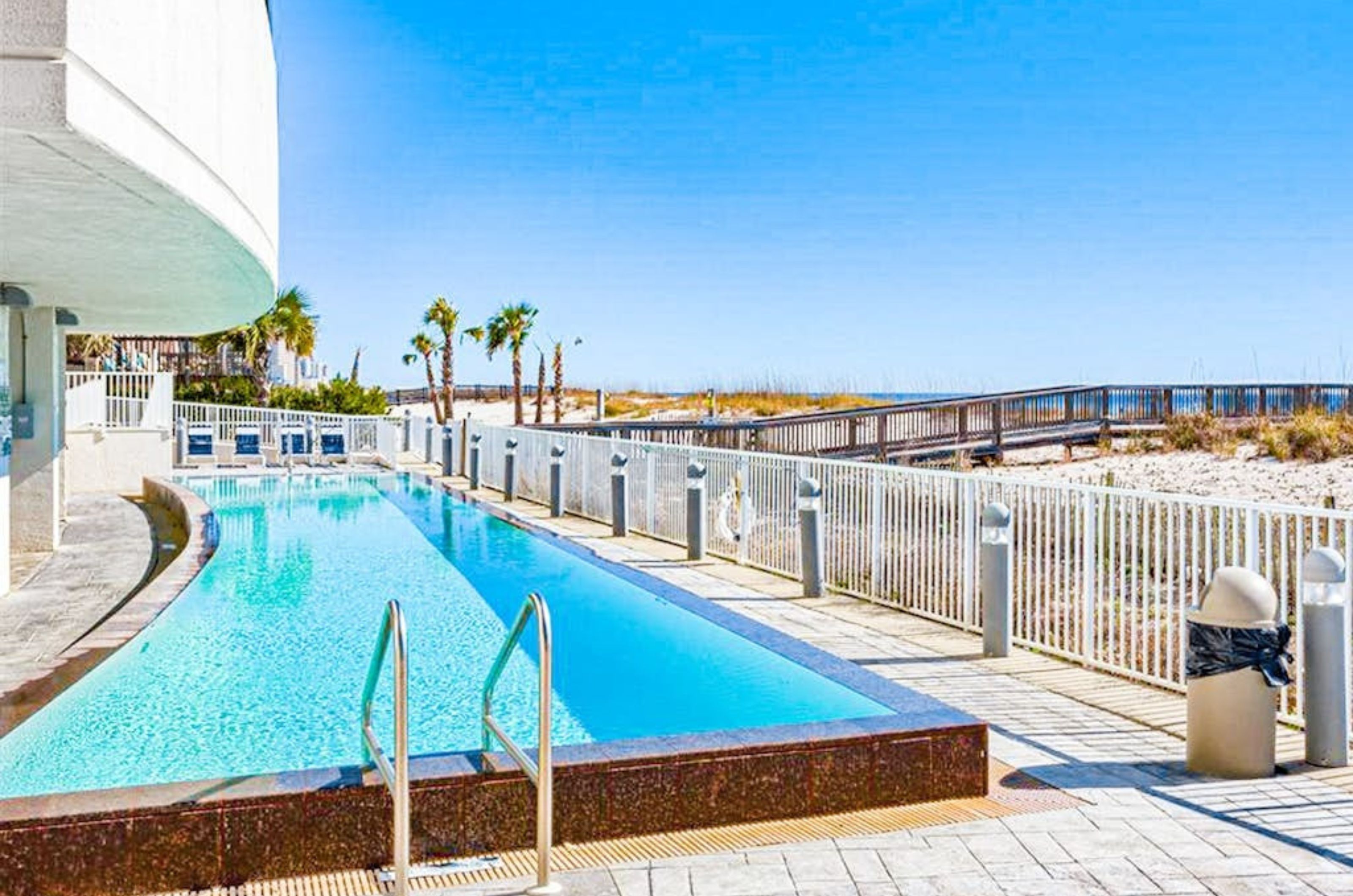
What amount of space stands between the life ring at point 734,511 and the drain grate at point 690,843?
247 inches

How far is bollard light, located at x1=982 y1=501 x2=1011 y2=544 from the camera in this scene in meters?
7.30

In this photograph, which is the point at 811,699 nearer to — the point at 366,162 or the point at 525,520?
the point at 525,520

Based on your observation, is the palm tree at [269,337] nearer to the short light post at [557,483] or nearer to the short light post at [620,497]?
the short light post at [557,483]

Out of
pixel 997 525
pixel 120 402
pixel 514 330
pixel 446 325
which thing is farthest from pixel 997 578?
pixel 446 325

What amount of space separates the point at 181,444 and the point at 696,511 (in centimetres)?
1526

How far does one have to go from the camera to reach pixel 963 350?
5716cm

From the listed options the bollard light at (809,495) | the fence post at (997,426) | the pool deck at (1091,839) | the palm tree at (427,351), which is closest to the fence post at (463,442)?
the fence post at (997,426)

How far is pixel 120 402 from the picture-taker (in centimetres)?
2095

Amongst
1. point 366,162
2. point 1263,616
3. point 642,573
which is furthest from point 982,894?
point 366,162

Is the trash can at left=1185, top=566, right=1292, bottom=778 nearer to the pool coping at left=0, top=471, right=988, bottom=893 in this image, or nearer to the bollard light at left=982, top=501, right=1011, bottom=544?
the pool coping at left=0, top=471, right=988, bottom=893

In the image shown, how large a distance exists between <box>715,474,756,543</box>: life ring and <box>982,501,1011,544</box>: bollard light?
411cm

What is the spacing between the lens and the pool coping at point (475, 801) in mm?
3984

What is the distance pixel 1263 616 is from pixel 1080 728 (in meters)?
1.22

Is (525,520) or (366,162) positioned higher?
(366,162)
